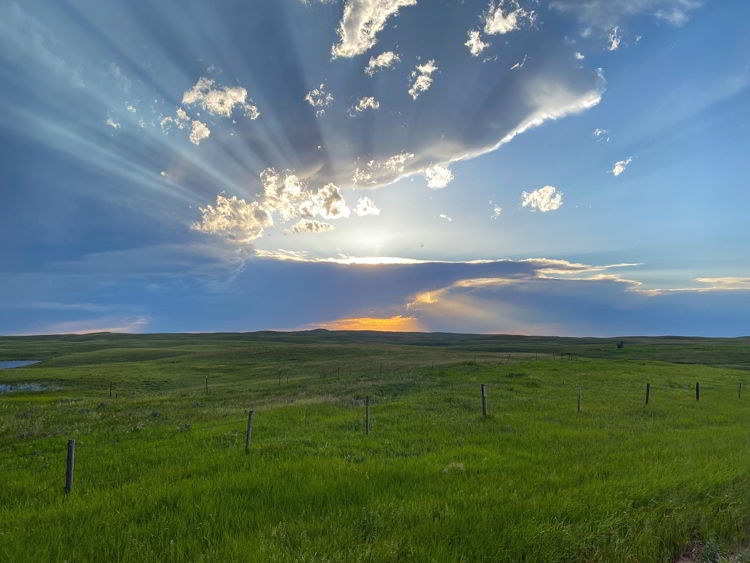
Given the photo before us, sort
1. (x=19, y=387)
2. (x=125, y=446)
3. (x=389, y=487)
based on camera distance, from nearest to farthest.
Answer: (x=389, y=487) < (x=125, y=446) < (x=19, y=387)

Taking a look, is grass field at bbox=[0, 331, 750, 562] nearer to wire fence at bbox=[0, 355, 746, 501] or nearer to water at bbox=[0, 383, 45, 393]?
wire fence at bbox=[0, 355, 746, 501]

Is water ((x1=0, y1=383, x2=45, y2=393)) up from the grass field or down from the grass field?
down

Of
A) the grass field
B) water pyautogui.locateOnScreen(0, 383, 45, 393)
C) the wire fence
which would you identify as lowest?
water pyautogui.locateOnScreen(0, 383, 45, 393)

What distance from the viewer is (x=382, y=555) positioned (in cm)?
654

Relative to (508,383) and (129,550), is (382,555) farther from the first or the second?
(508,383)

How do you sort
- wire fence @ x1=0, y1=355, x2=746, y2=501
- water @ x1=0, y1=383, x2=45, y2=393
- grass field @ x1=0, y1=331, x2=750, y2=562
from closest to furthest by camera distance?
grass field @ x1=0, y1=331, x2=750, y2=562 < wire fence @ x1=0, y1=355, x2=746, y2=501 < water @ x1=0, y1=383, x2=45, y2=393

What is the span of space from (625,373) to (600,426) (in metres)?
34.8

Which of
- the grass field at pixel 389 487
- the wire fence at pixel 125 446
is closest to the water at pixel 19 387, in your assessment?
the grass field at pixel 389 487

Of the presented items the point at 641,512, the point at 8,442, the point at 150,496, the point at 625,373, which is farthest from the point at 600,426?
the point at 625,373

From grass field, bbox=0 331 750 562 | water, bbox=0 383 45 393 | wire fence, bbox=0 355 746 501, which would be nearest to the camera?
grass field, bbox=0 331 750 562

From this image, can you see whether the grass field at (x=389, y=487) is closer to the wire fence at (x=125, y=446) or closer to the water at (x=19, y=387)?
the wire fence at (x=125, y=446)

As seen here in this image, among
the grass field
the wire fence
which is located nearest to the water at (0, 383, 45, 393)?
the grass field

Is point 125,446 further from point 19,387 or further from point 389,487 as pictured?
point 19,387

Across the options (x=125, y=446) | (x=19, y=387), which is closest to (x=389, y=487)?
(x=125, y=446)
